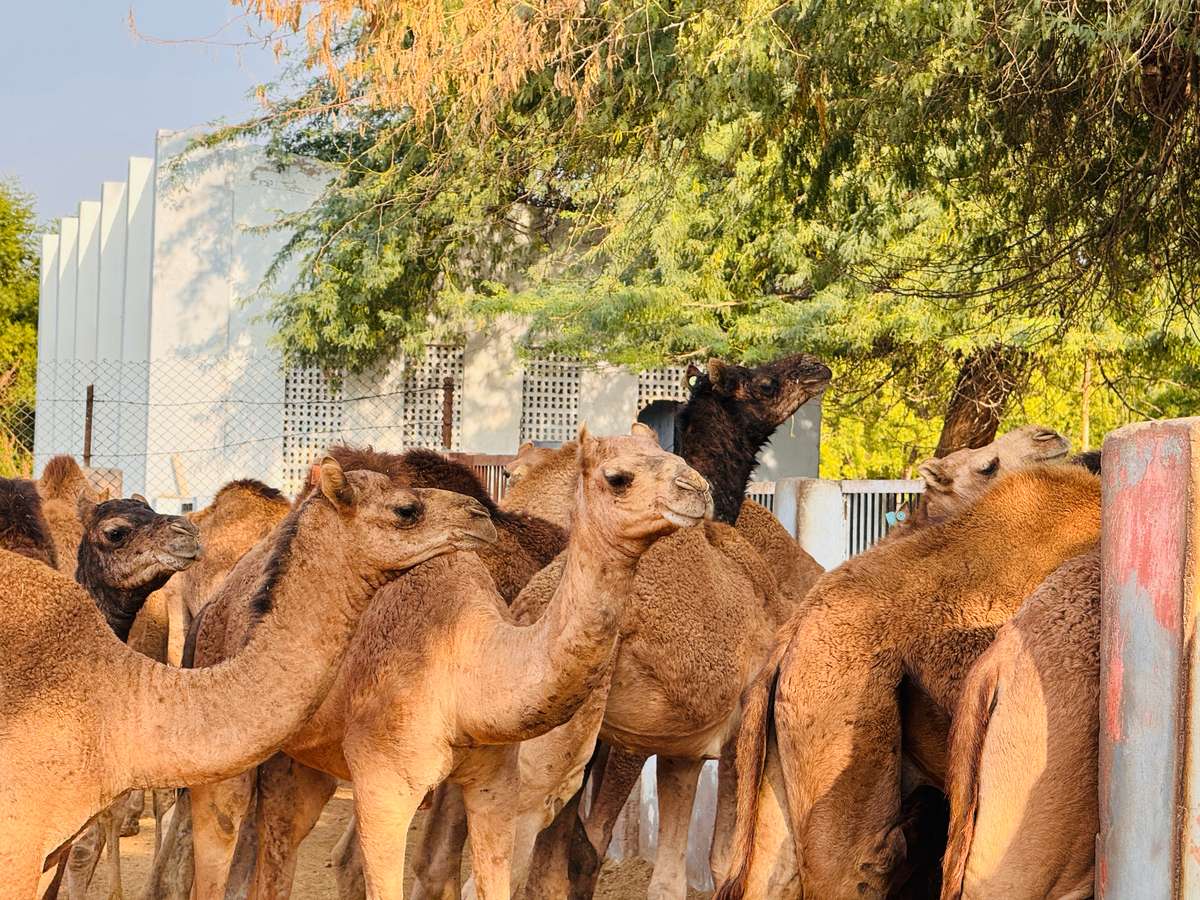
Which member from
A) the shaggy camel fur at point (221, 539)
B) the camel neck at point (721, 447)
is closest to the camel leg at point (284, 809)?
the shaggy camel fur at point (221, 539)

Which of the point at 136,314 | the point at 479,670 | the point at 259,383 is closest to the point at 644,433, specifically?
the point at 479,670

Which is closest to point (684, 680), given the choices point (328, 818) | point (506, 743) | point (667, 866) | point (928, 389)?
point (667, 866)

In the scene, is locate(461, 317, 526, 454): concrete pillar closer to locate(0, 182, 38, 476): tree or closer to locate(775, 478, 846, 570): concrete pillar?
locate(775, 478, 846, 570): concrete pillar

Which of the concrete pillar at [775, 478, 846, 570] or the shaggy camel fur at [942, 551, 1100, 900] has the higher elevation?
the concrete pillar at [775, 478, 846, 570]

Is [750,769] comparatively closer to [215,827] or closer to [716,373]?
[215,827]

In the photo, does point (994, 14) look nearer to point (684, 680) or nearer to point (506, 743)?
point (684, 680)

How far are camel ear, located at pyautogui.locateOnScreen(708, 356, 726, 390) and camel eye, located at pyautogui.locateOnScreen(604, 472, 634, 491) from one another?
3677 millimetres

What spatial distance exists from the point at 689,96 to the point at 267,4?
2.43 metres

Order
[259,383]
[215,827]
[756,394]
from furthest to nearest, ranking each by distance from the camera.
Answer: [259,383]
[756,394]
[215,827]

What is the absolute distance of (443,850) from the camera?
22.2 feet

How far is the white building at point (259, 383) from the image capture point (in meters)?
23.9

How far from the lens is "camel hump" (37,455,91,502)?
8.78 meters

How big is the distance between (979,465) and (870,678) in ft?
7.58

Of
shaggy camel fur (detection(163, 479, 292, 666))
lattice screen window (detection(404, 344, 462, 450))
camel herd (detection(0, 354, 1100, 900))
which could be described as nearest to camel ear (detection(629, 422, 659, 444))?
camel herd (detection(0, 354, 1100, 900))
